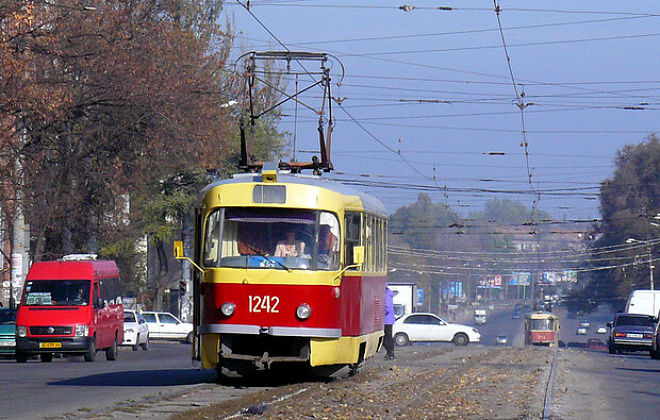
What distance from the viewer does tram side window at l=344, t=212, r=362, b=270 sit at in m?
16.4

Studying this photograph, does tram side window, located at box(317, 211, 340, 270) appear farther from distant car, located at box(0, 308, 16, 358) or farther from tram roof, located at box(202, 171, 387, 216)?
distant car, located at box(0, 308, 16, 358)

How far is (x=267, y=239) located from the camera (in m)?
15.9

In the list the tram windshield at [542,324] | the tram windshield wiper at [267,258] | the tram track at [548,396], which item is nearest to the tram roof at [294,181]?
the tram windshield wiper at [267,258]

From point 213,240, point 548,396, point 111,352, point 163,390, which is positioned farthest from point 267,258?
point 111,352

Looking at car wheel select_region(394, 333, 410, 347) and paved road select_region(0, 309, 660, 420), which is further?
car wheel select_region(394, 333, 410, 347)

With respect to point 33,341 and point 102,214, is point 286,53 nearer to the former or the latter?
point 33,341

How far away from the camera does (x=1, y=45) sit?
2423cm

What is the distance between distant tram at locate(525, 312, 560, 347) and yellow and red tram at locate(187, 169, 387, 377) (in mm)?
55675

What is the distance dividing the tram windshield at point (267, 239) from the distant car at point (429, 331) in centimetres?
2947

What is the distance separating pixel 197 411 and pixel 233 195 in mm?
4406

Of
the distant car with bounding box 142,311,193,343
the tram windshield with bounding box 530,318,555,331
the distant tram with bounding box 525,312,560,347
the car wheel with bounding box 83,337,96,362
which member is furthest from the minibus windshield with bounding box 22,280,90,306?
the tram windshield with bounding box 530,318,555,331

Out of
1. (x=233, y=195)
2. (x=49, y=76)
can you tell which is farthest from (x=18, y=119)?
(x=233, y=195)

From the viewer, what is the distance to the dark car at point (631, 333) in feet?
140

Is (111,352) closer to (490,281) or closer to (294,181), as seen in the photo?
(294,181)
